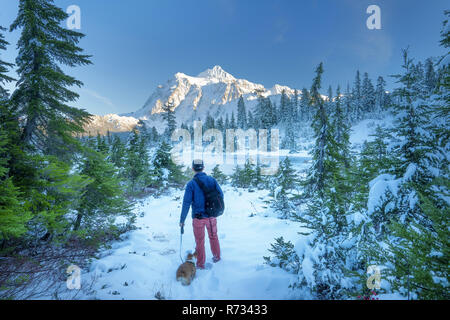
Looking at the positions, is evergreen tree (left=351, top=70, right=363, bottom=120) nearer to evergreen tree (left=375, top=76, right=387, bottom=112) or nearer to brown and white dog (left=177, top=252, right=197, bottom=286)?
evergreen tree (left=375, top=76, right=387, bottom=112)

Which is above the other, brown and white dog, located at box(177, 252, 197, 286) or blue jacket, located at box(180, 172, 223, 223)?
blue jacket, located at box(180, 172, 223, 223)

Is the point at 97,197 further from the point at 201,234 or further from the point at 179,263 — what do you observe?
the point at 201,234

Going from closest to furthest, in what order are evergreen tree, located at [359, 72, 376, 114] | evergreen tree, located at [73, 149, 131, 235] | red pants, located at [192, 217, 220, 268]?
red pants, located at [192, 217, 220, 268] → evergreen tree, located at [73, 149, 131, 235] → evergreen tree, located at [359, 72, 376, 114]

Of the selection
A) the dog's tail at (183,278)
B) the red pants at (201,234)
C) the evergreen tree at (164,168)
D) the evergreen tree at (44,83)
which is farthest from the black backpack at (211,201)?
the evergreen tree at (164,168)

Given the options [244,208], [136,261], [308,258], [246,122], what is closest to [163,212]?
[244,208]

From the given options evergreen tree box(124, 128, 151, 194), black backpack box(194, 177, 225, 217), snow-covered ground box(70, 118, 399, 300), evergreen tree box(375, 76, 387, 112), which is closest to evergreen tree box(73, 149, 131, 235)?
snow-covered ground box(70, 118, 399, 300)

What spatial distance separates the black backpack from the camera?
14.6 feet

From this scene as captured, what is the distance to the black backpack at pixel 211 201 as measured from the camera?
14.6ft

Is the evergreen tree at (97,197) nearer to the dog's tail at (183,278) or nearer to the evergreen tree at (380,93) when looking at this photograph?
the dog's tail at (183,278)

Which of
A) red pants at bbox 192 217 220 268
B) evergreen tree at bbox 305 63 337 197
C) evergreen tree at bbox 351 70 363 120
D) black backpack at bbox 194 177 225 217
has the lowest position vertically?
red pants at bbox 192 217 220 268

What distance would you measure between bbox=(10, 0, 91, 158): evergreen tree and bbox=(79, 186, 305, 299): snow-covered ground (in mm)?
4273

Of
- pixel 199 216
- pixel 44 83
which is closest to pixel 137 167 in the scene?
pixel 44 83

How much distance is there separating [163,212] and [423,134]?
1105 cm
